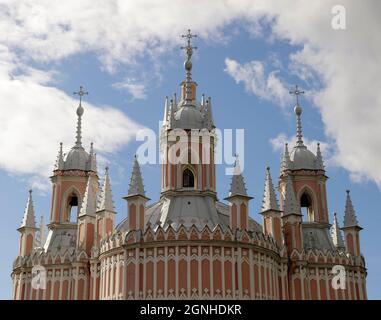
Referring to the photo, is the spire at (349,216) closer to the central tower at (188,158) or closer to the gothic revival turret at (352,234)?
the gothic revival turret at (352,234)

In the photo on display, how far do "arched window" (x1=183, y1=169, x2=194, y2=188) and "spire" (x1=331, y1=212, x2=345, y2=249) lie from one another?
1311 centimetres

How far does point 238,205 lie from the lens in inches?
1770

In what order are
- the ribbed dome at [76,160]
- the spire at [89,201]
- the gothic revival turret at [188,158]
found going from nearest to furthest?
the gothic revival turret at [188,158] < the spire at [89,201] < the ribbed dome at [76,160]

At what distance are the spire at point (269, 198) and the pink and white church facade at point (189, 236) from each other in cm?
9

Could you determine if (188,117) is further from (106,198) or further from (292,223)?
(292,223)

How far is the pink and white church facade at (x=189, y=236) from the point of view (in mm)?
42812

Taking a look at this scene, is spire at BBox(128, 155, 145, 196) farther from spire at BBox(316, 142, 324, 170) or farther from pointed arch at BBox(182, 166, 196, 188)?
spire at BBox(316, 142, 324, 170)

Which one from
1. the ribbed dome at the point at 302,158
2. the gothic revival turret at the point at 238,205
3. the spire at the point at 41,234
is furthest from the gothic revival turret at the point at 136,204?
the ribbed dome at the point at 302,158

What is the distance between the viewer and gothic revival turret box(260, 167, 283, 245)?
160ft

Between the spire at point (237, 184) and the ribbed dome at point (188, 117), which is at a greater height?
the ribbed dome at point (188, 117)

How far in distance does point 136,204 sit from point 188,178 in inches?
247

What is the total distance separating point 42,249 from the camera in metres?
51.3

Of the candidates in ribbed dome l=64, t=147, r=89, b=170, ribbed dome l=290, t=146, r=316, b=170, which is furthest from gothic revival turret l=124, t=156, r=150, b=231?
ribbed dome l=290, t=146, r=316, b=170

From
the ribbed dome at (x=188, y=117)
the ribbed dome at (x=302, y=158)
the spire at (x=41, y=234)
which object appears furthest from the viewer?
the spire at (x=41, y=234)
